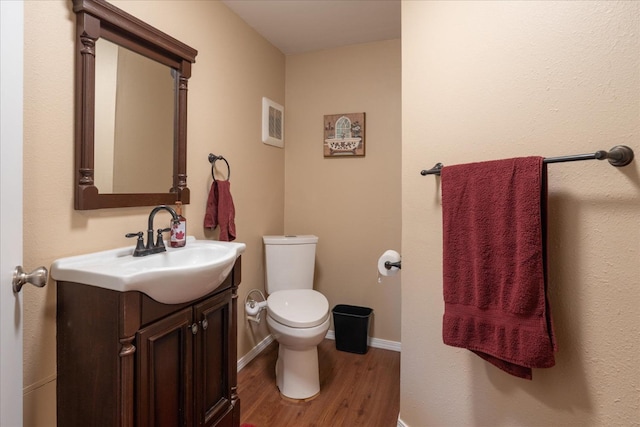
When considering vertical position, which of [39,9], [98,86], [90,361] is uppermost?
[39,9]

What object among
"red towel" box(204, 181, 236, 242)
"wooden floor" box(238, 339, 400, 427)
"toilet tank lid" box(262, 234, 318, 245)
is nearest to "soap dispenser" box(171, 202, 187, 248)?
"red towel" box(204, 181, 236, 242)

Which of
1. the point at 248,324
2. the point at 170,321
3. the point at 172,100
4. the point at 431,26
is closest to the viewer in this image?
the point at 170,321

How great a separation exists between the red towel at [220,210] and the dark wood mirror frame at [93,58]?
29 cm

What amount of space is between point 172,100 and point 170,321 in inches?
43.5

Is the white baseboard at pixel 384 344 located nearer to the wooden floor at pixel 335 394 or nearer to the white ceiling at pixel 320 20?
the wooden floor at pixel 335 394

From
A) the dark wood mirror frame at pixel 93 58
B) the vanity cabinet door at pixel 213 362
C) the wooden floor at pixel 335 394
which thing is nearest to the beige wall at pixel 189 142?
the dark wood mirror frame at pixel 93 58

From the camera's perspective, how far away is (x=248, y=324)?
93.7 inches

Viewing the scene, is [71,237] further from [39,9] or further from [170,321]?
[39,9]

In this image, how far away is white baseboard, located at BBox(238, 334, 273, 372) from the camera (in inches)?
89.9

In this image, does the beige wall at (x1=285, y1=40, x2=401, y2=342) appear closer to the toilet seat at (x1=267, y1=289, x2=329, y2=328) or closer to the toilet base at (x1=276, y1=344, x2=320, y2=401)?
the toilet seat at (x1=267, y1=289, x2=329, y2=328)

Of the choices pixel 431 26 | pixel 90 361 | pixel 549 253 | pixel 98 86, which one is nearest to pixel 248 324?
pixel 90 361

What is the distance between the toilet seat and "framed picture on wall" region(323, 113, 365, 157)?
1.15 metres

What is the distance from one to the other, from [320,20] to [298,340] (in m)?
2.10

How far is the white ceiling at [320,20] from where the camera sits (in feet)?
6.84
